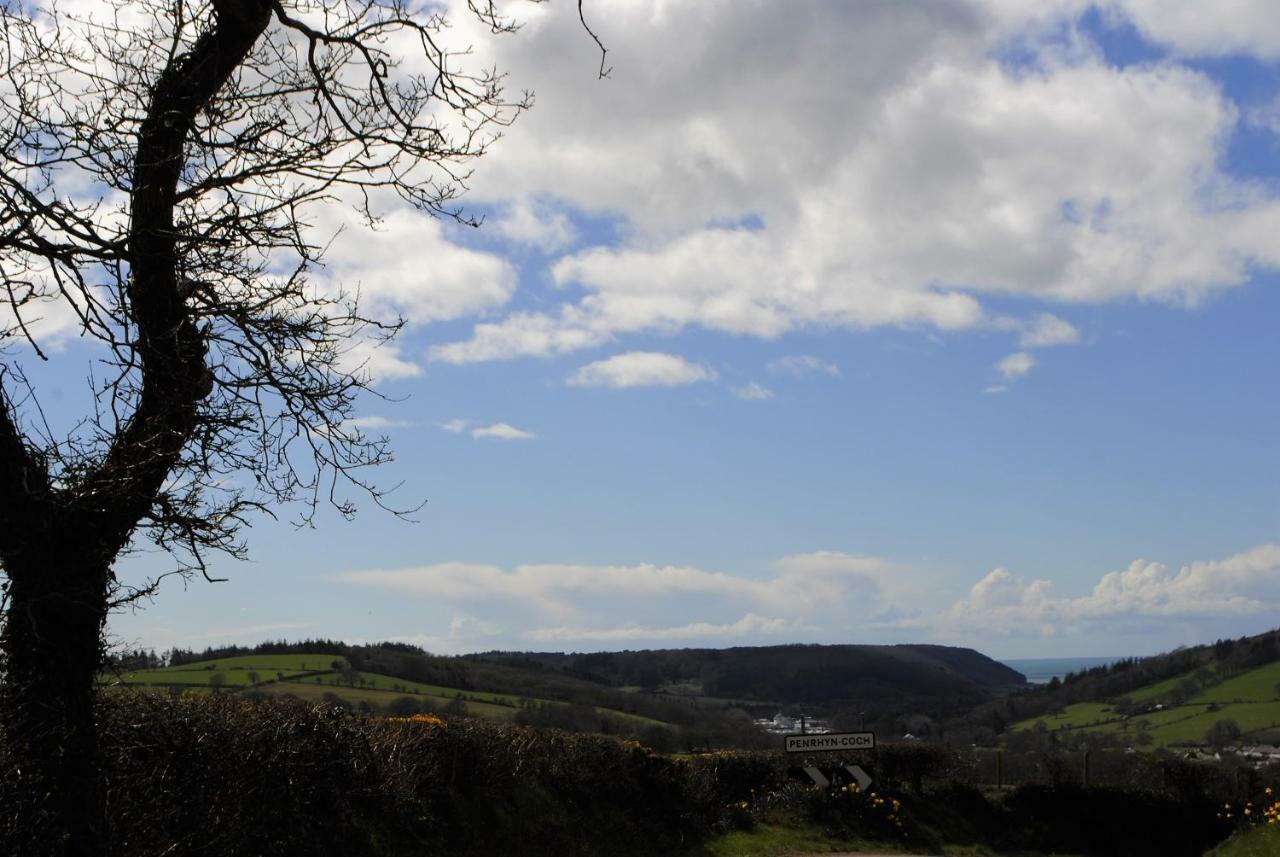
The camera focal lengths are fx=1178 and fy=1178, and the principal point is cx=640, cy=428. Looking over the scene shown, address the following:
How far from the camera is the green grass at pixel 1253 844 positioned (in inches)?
650

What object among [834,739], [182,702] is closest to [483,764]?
[182,702]

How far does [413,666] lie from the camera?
160ft

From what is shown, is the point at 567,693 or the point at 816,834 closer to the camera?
the point at 816,834

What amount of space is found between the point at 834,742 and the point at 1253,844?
25.3 ft

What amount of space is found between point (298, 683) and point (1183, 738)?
139ft

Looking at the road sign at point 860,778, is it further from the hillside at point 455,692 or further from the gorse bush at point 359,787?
the hillside at point 455,692

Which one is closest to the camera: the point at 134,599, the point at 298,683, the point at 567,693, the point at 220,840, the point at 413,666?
the point at 134,599

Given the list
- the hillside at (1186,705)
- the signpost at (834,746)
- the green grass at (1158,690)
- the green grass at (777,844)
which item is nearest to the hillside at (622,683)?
the signpost at (834,746)

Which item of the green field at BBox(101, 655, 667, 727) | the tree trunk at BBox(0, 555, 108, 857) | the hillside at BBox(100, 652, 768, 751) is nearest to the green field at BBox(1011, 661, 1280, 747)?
the hillside at BBox(100, 652, 768, 751)

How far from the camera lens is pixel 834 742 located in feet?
75.9

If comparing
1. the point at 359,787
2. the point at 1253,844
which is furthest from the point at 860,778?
the point at 359,787

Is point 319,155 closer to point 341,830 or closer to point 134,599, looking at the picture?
point 134,599

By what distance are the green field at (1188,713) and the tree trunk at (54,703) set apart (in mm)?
55888

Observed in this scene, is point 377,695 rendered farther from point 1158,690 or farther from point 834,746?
point 1158,690
